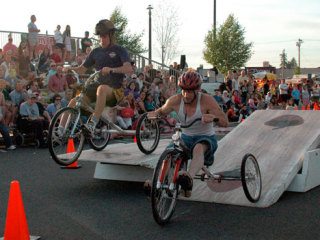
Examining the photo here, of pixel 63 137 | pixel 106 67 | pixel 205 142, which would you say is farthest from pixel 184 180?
pixel 106 67

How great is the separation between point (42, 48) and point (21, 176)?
10.0 m

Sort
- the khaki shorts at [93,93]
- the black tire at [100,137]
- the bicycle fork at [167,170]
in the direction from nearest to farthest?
the bicycle fork at [167,170]
the khaki shorts at [93,93]
the black tire at [100,137]

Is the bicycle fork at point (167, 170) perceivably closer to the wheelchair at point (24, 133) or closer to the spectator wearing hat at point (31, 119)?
the wheelchair at point (24, 133)

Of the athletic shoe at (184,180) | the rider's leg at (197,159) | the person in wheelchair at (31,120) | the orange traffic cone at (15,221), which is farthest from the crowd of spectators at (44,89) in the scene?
the orange traffic cone at (15,221)

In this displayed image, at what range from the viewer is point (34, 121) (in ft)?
42.7

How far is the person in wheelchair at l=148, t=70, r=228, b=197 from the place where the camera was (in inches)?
234

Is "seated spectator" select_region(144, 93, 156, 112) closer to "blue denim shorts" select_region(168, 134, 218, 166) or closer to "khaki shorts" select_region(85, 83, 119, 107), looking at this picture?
"khaki shorts" select_region(85, 83, 119, 107)

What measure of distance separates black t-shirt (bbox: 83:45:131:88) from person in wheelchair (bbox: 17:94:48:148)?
557 centimetres

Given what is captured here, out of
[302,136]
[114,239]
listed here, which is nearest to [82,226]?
[114,239]

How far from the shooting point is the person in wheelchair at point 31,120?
42.6 feet

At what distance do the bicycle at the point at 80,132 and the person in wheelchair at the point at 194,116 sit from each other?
163cm

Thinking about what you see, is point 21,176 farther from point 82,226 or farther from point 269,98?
point 269,98

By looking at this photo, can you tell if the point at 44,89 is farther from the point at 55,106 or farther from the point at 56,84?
the point at 55,106

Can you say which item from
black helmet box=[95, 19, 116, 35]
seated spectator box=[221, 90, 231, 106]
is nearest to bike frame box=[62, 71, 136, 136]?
black helmet box=[95, 19, 116, 35]
